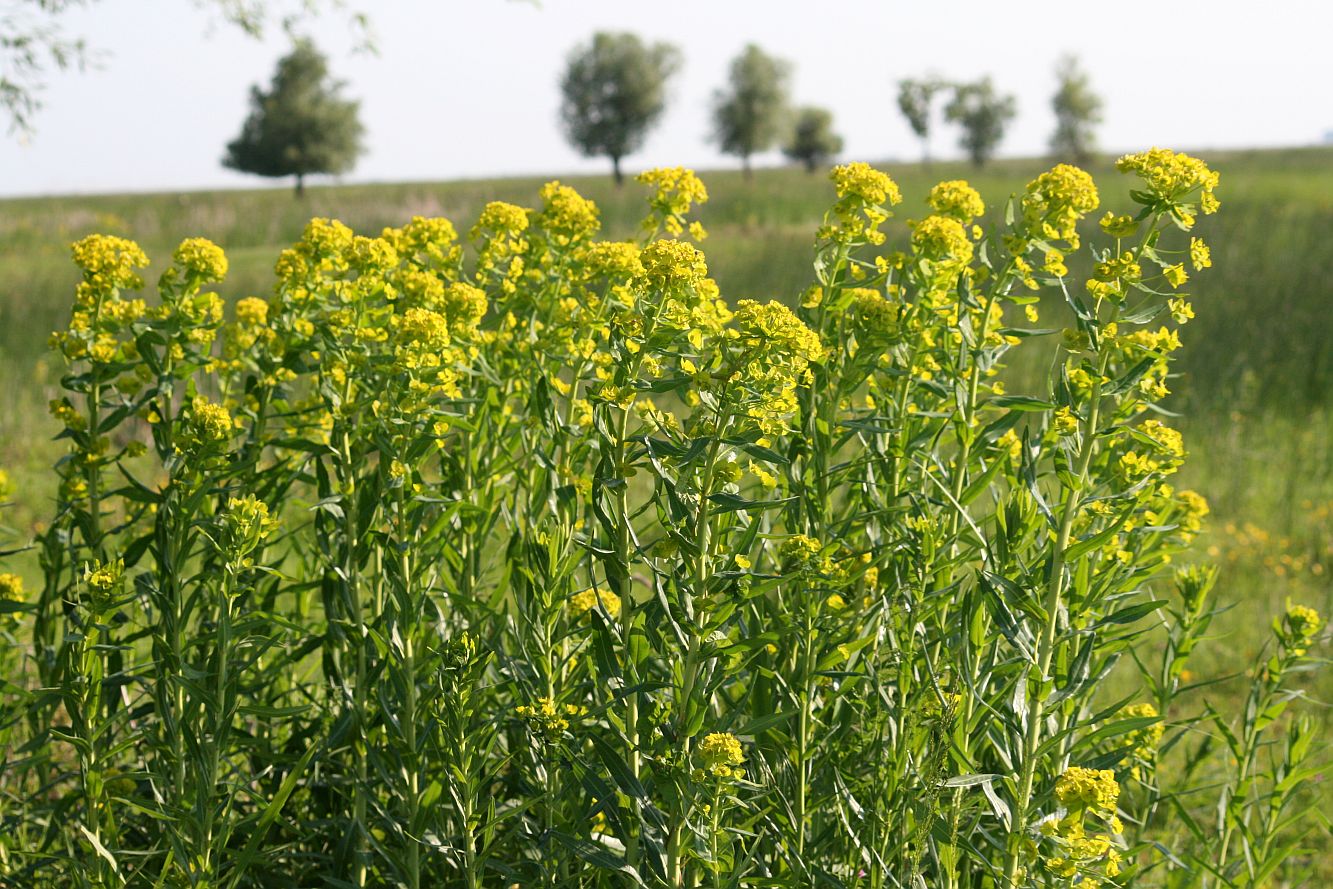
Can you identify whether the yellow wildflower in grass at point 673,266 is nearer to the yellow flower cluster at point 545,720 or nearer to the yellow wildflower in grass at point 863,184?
the yellow wildflower in grass at point 863,184

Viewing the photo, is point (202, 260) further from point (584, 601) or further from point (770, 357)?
point (770, 357)

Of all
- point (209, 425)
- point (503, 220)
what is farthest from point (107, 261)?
point (503, 220)

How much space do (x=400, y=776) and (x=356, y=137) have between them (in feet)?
132

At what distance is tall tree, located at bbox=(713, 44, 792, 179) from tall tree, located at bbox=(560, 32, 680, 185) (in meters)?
4.45

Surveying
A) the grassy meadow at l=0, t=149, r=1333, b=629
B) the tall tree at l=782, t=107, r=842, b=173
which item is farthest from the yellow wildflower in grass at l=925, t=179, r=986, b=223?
the tall tree at l=782, t=107, r=842, b=173

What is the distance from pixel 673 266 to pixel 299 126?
3945 cm

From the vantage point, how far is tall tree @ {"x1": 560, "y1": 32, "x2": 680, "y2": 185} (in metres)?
48.2

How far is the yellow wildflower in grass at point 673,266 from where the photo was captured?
2.01 m

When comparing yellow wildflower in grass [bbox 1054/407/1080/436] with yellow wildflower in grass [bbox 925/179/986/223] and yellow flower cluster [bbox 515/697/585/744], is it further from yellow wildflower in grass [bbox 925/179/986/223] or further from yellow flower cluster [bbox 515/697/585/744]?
yellow flower cluster [bbox 515/697/585/744]

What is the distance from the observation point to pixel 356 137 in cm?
3969

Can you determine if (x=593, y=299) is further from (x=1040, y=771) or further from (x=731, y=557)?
(x=1040, y=771)

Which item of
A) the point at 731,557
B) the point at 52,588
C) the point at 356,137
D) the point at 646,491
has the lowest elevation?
the point at 646,491

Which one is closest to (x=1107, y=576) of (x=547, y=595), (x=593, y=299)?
(x=547, y=595)

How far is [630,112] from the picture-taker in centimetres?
4828
